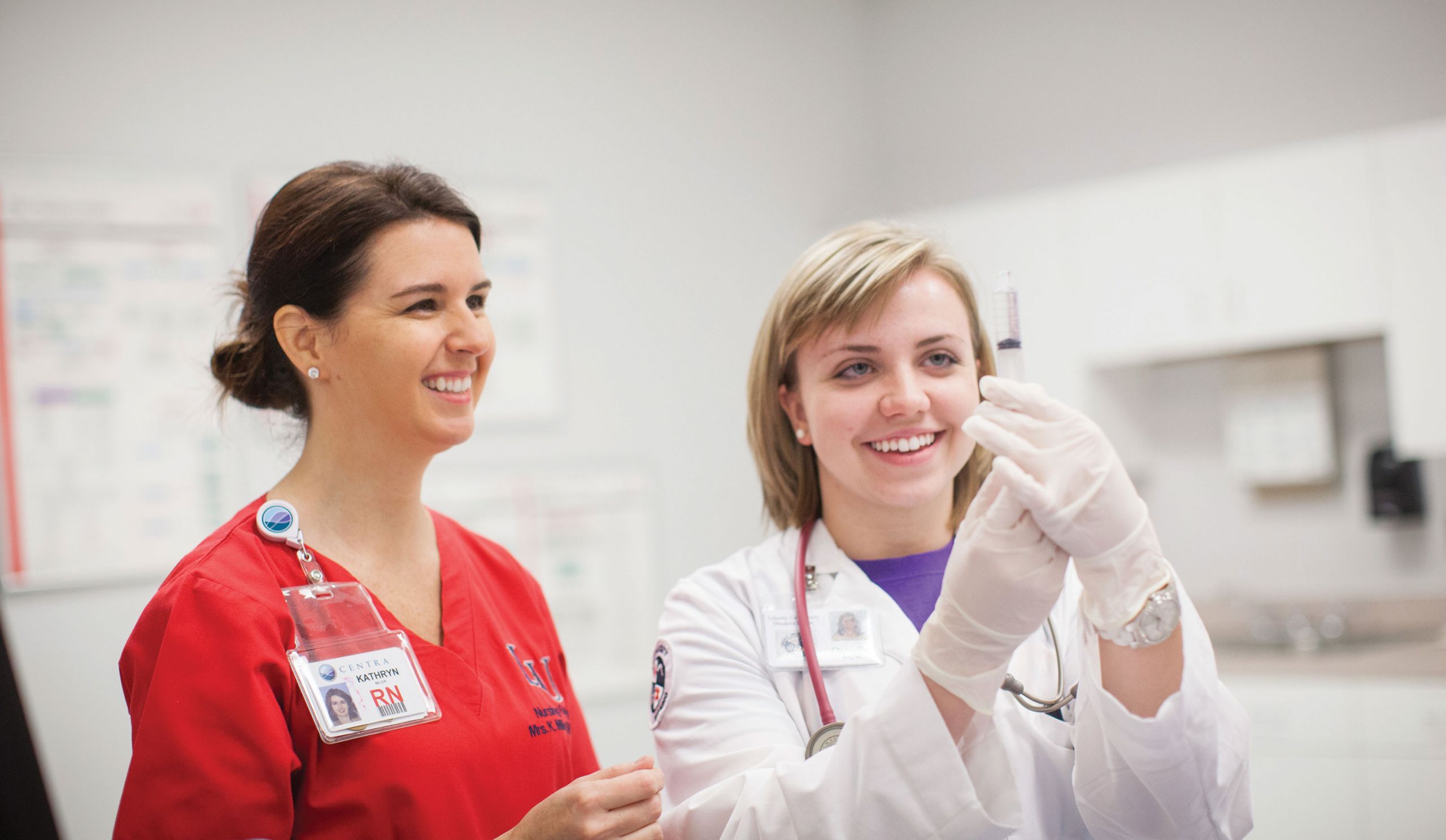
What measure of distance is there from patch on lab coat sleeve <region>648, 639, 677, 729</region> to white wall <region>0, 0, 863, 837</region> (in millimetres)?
1836

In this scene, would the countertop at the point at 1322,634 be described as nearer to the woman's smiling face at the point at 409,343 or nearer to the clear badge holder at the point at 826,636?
the clear badge holder at the point at 826,636

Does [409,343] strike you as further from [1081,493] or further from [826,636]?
[1081,493]

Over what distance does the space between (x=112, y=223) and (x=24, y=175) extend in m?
0.21

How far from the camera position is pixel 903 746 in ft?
3.47

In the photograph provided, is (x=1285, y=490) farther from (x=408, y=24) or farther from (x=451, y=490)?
(x=408, y=24)

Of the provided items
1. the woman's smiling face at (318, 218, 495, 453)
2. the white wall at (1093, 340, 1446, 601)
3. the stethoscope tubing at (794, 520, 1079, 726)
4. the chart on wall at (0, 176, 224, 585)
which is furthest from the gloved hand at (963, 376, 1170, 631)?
the white wall at (1093, 340, 1446, 601)

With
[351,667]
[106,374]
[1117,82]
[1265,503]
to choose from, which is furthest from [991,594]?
[1117,82]

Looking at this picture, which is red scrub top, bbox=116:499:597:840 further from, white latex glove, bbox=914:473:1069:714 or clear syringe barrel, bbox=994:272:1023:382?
Answer: clear syringe barrel, bbox=994:272:1023:382

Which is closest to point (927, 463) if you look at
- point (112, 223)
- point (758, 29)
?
point (112, 223)

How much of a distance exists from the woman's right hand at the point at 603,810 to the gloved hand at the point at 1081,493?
509 millimetres

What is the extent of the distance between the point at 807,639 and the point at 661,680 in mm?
196

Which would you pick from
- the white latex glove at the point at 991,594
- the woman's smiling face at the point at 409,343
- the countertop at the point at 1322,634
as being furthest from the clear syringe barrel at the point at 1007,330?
the countertop at the point at 1322,634

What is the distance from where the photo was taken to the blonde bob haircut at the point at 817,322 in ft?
4.50

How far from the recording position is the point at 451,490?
3137 mm
